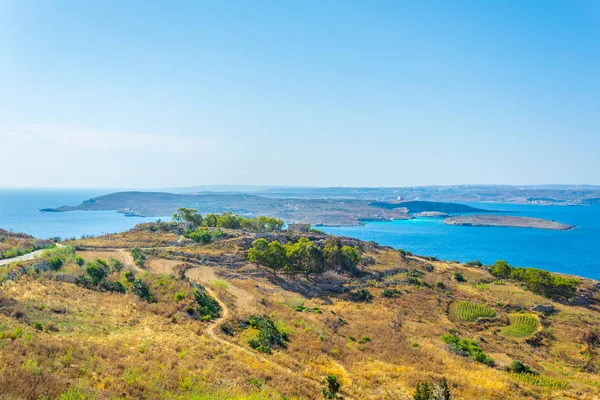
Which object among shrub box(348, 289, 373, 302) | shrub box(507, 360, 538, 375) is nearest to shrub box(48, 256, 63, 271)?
shrub box(348, 289, 373, 302)

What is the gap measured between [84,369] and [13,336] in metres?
5.25

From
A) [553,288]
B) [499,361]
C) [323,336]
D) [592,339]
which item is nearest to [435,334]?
[499,361]

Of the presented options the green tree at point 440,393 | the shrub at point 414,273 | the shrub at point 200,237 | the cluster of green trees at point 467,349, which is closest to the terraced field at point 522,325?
the cluster of green trees at point 467,349

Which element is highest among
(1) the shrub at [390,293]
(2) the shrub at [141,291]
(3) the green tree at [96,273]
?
(3) the green tree at [96,273]

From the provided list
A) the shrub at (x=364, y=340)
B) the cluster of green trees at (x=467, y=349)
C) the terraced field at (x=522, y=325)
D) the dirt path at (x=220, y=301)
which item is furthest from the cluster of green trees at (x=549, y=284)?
the dirt path at (x=220, y=301)

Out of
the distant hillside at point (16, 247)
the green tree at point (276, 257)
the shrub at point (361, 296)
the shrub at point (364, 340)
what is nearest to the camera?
the shrub at point (364, 340)

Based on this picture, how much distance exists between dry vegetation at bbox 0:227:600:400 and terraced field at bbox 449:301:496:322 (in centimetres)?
18

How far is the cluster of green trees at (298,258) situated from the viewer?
6700 cm

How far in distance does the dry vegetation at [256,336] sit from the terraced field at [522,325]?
209 millimetres

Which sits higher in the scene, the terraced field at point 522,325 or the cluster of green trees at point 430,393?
the cluster of green trees at point 430,393

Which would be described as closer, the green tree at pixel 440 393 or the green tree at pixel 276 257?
the green tree at pixel 440 393

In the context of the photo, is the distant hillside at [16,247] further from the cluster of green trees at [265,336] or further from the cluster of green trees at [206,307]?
the cluster of green trees at [265,336]

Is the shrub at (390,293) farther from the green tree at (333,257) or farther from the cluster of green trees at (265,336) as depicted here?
the cluster of green trees at (265,336)

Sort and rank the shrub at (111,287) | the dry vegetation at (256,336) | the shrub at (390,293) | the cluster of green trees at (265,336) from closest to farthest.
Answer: the dry vegetation at (256,336) < the cluster of green trees at (265,336) < the shrub at (111,287) < the shrub at (390,293)
